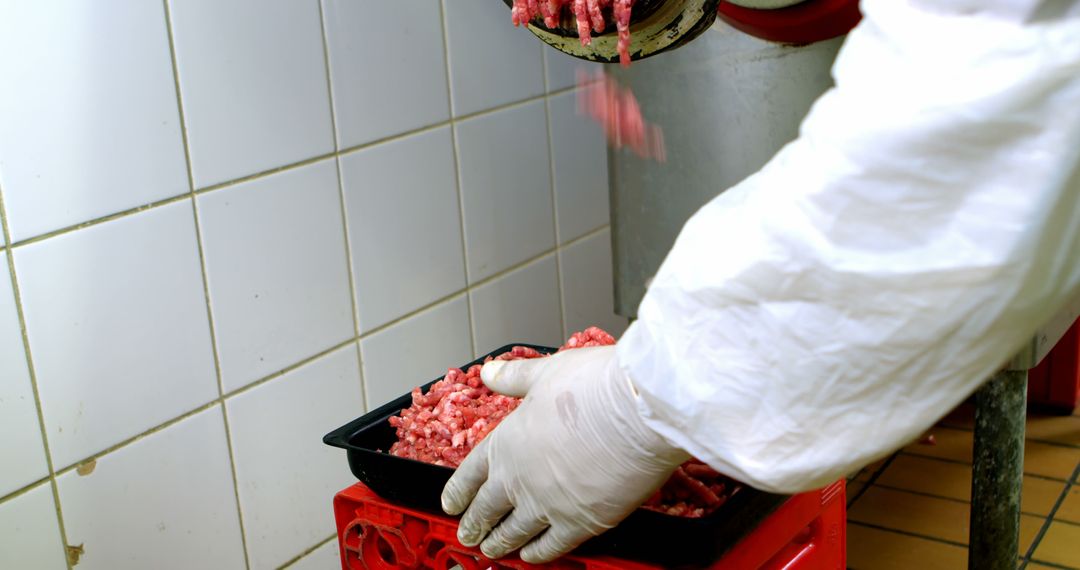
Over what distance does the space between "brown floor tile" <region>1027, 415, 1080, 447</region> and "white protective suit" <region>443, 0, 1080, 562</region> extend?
6.13ft

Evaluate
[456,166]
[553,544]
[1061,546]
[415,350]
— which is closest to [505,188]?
[456,166]

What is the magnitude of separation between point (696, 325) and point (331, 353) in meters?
1.04

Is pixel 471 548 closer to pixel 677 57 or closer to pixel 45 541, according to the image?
pixel 45 541

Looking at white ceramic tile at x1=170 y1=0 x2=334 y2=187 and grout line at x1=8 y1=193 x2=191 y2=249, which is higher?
white ceramic tile at x1=170 y1=0 x2=334 y2=187

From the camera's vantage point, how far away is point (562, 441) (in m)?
1.08

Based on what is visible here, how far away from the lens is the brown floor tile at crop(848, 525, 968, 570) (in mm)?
2016

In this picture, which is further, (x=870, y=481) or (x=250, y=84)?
(x=870, y=481)

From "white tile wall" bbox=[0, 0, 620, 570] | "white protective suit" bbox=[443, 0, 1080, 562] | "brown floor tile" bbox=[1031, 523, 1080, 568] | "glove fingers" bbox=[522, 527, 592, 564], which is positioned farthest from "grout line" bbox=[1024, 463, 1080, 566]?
"white protective suit" bbox=[443, 0, 1080, 562]

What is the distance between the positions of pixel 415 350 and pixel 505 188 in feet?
1.33

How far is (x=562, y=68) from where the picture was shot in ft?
7.43

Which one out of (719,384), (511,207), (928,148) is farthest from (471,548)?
(511,207)

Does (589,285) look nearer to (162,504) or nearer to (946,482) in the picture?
(946,482)

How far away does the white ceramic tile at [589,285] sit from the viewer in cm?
239

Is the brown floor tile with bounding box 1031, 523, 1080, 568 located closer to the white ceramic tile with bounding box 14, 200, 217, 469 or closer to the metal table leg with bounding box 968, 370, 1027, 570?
the metal table leg with bounding box 968, 370, 1027, 570
